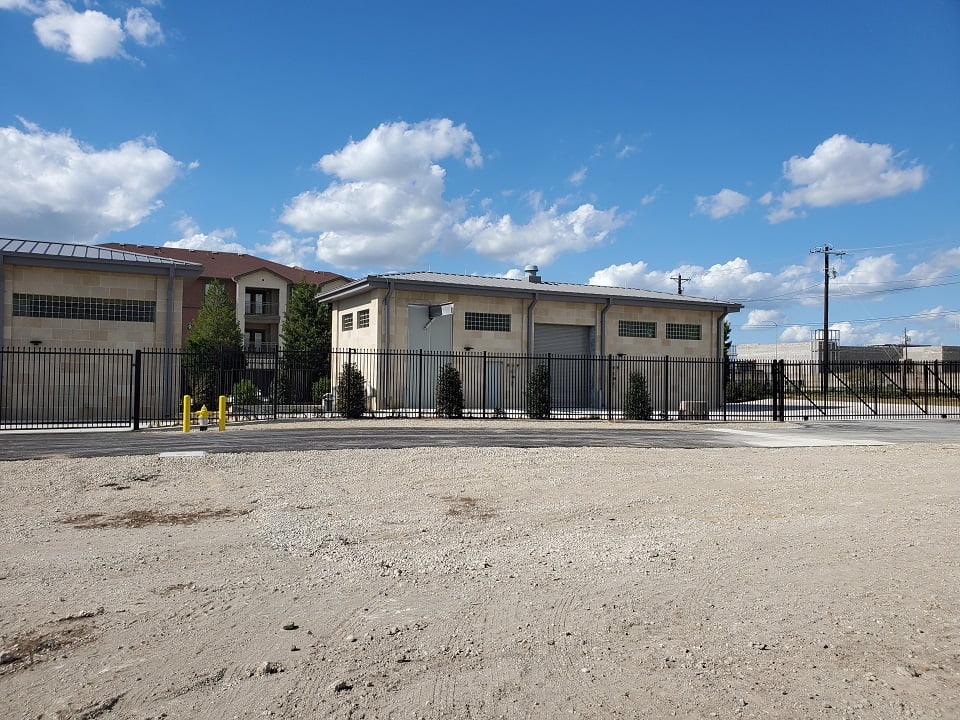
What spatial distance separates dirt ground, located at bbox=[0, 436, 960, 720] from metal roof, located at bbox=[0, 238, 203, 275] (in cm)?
1532

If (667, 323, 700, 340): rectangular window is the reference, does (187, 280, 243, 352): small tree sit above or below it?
above

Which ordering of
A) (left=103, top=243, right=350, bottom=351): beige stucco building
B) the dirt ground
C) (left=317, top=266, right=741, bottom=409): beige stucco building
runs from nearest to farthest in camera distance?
the dirt ground < (left=317, top=266, right=741, bottom=409): beige stucco building < (left=103, top=243, right=350, bottom=351): beige stucco building

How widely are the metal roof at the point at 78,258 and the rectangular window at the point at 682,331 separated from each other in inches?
840

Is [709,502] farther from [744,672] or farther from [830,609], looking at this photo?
[744,672]

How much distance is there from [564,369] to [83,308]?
19309 millimetres

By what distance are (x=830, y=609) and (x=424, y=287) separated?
25946mm

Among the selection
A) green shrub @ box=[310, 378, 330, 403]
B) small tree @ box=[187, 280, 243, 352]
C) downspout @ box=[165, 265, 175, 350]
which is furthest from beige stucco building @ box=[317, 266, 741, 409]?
small tree @ box=[187, 280, 243, 352]

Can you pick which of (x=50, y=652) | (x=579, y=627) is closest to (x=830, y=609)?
(x=579, y=627)

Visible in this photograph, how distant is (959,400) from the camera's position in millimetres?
38375

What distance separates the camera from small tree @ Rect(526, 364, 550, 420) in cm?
2700

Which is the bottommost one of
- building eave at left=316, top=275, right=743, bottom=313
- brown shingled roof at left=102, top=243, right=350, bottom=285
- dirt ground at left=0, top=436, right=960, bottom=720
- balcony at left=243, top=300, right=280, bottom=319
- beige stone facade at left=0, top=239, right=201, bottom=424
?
dirt ground at left=0, top=436, right=960, bottom=720

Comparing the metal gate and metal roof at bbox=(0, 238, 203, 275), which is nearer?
the metal gate

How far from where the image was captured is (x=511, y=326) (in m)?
32.4

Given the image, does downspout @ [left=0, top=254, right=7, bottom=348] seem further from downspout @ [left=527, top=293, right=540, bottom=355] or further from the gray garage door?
the gray garage door
